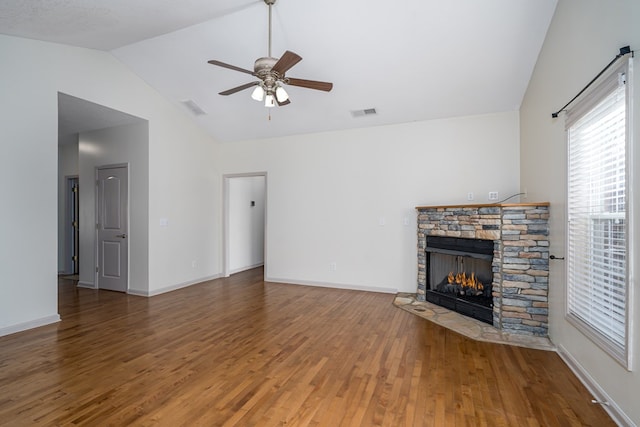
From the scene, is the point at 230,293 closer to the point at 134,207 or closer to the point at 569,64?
the point at 134,207

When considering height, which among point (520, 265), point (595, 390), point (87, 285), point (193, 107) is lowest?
point (87, 285)

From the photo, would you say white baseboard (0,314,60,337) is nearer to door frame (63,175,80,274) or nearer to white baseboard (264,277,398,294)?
white baseboard (264,277,398,294)

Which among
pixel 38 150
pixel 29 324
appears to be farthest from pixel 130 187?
pixel 29 324

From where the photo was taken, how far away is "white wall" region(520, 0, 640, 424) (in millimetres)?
1814

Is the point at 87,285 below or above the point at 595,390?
below

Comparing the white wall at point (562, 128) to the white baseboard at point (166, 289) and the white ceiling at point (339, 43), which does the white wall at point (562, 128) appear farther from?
the white baseboard at point (166, 289)

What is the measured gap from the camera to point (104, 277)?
5426 mm

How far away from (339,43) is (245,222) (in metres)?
4.56

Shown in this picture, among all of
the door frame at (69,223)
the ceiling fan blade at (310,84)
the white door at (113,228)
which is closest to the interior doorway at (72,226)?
the door frame at (69,223)

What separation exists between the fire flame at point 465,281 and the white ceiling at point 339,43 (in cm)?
240

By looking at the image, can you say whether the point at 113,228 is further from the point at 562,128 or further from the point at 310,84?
the point at 562,128

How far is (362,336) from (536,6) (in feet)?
12.3

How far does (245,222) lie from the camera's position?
7109 mm

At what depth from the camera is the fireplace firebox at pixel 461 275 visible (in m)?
3.75
